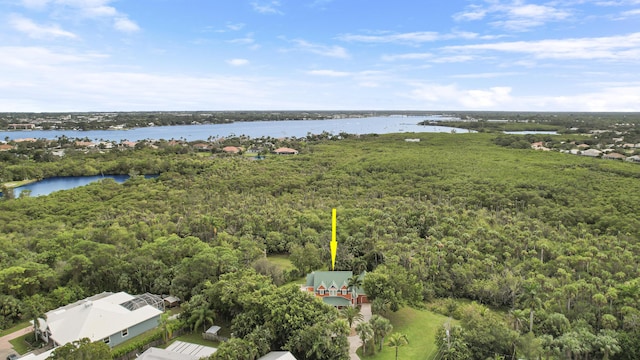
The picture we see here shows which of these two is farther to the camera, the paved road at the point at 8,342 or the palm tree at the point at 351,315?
the palm tree at the point at 351,315

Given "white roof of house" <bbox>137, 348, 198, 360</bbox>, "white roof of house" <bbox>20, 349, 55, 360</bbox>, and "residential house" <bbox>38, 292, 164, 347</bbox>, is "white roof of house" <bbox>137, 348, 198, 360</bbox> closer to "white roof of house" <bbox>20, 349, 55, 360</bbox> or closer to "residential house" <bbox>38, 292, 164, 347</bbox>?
"residential house" <bbox>38, 292, 164, 347</bbox>

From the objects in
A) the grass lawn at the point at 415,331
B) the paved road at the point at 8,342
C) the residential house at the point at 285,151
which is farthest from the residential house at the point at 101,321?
the residential house at the point at 285,151

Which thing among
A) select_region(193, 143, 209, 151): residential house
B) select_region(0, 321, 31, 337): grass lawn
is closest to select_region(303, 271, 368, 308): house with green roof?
select_region(0, 321, 31, 337): grass lawn

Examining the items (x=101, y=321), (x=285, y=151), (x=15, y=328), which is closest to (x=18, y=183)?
(x=285, y=151)

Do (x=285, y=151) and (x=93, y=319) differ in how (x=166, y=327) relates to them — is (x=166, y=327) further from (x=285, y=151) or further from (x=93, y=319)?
(x=285, y=151)

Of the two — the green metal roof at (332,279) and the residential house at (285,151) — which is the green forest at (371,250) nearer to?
the green metal roof at (332,279)

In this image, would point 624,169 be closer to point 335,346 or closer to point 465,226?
point 465,226
